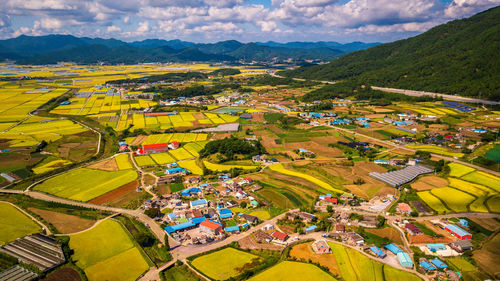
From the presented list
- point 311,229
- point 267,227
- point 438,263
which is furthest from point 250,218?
point 438,263

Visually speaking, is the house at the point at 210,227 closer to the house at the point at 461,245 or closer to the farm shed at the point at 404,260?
the farm shed at the point at 404,260

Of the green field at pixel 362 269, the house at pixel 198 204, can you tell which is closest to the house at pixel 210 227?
the house at pixel 198 204

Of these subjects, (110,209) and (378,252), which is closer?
(378,252)

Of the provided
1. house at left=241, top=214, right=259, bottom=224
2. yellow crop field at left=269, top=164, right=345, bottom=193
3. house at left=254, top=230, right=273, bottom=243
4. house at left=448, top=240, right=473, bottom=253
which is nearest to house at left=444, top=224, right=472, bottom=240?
house at left=448, top=240, right=473, bottom=253

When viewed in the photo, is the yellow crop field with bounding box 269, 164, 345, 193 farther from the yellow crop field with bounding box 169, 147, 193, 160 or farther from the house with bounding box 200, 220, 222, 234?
the house with bounding box 200, 220, 222, 234

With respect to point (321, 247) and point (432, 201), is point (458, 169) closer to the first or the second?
point (432, 201)

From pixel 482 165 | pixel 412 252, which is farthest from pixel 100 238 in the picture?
pixel 482 165
